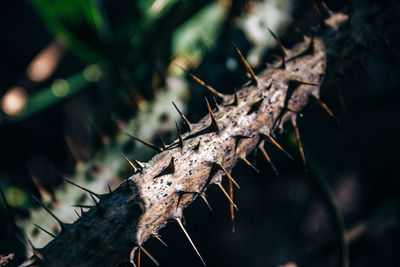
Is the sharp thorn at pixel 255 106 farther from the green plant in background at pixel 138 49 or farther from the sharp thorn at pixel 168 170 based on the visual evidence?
the green plant in background at pixel 138 49

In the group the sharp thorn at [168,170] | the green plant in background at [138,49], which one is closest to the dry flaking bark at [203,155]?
the sharp thorn at [168,170]

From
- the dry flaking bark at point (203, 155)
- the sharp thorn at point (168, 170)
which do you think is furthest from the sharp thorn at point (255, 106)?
the sharp thorn at point (168, 170)

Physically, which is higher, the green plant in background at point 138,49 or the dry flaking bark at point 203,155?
the green plant in background at point 138,49

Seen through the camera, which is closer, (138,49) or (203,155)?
(203,155)

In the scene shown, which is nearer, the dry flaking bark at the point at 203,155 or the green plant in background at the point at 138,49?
the dry flaking bark at the point at 203,155

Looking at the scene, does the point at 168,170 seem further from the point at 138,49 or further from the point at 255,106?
the point at 138,49

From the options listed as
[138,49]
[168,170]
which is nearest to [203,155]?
[168,170]

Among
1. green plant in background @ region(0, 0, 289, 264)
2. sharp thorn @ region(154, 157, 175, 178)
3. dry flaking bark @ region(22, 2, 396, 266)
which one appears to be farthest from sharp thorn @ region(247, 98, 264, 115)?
green plant in background @ region(0, 0, 289, 264)

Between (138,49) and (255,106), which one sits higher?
(138,49)

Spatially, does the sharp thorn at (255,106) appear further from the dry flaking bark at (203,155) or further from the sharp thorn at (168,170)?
the sharp thorn at (168,170)
